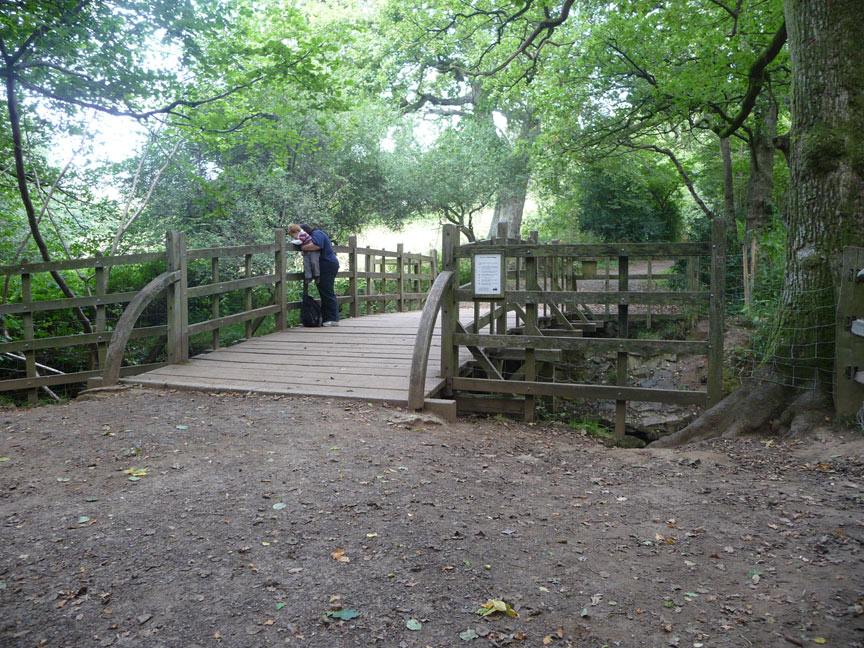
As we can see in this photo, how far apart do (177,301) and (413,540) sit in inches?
224

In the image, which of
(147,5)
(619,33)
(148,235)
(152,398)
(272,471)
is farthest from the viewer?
(148,235)

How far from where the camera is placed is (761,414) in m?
5.39

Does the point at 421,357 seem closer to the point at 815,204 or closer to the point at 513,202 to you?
the point at 815,204

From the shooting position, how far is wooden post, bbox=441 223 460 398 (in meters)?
6.55

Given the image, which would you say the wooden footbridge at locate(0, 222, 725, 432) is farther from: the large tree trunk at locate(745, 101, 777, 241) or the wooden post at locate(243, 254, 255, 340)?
the large tree trunk at locate(745, 101, 777, 241)

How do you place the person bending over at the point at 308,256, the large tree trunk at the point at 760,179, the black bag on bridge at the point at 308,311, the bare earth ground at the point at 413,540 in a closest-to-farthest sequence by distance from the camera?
the bare earth ground at the point at 413,540
the person bending over at the point at 308,256
the black bag on bridge at the point at 308,311
the large tree trunk at the point at 760,179

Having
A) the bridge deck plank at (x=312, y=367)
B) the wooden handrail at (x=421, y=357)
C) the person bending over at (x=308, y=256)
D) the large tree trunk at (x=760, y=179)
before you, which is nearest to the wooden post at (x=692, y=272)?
the large tree trunk at (x=760, y=179)

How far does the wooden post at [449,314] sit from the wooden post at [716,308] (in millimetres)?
2466

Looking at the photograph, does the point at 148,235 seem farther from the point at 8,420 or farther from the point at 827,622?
the point at 827,622

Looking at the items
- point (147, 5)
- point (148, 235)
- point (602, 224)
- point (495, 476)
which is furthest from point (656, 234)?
point (495, 476)

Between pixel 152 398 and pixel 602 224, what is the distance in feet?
61.5

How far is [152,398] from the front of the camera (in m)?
6.56

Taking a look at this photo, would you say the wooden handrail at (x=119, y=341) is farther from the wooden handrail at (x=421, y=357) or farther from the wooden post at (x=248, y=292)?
the wooden handrail at (x=421, y=357)

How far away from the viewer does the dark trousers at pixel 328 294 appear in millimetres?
10820
